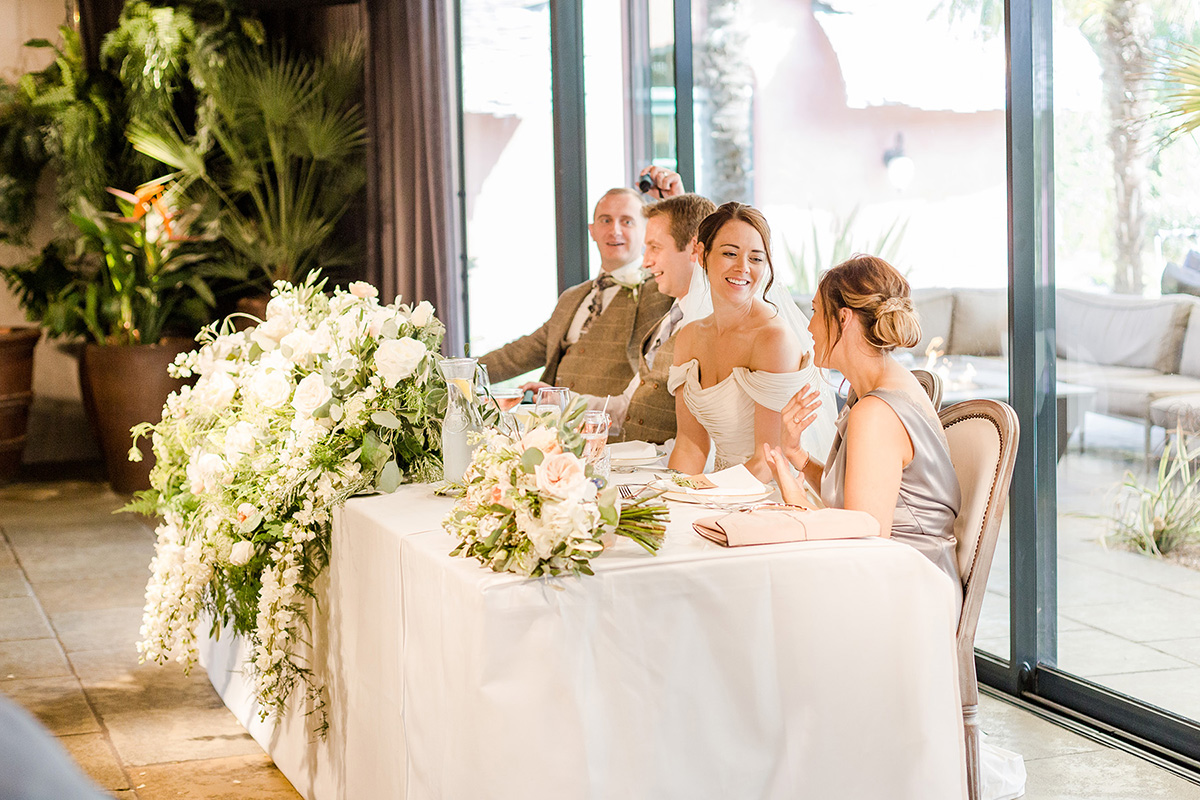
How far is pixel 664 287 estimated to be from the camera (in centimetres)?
364

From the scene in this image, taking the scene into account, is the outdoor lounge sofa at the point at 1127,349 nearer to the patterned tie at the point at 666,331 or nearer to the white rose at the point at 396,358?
the patterned tie at the point at 666,331

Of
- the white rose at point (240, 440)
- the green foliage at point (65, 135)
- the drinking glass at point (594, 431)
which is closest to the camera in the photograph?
the drinking glass at point (594, 431)

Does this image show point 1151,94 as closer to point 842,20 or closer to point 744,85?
point 842,20

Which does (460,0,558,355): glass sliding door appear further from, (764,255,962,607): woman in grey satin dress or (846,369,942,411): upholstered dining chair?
(764,255,962,607): woman in grey satin dress

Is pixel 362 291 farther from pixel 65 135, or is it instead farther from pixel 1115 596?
pixel 65 135

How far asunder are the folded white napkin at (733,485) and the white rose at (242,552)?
0.97 metres

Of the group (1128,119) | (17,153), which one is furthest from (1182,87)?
(17,153)

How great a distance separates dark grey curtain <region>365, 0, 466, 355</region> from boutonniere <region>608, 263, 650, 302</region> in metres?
2.14

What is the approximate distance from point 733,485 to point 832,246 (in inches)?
80.9

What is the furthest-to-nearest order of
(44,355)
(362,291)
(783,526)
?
(44,355) < (362,291) < (783,526)

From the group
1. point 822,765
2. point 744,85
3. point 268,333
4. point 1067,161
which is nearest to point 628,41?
point 744,85

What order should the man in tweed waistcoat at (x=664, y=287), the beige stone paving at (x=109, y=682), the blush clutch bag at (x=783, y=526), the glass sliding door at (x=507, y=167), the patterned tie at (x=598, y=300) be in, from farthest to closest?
the glass sliding door at (x=507, y=167) → the patterned tie at (x=598, y=300) → the man in tweed waistcoat at (x=664, y=287) → the beige stone paving at (x=109, y=682) → the blush clutch bag at (x=783, y=526)

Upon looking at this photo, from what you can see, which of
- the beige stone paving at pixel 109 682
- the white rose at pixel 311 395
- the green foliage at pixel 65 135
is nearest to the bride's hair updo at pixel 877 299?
the white rose at pixel 311 395

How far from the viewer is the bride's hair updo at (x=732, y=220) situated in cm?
310
